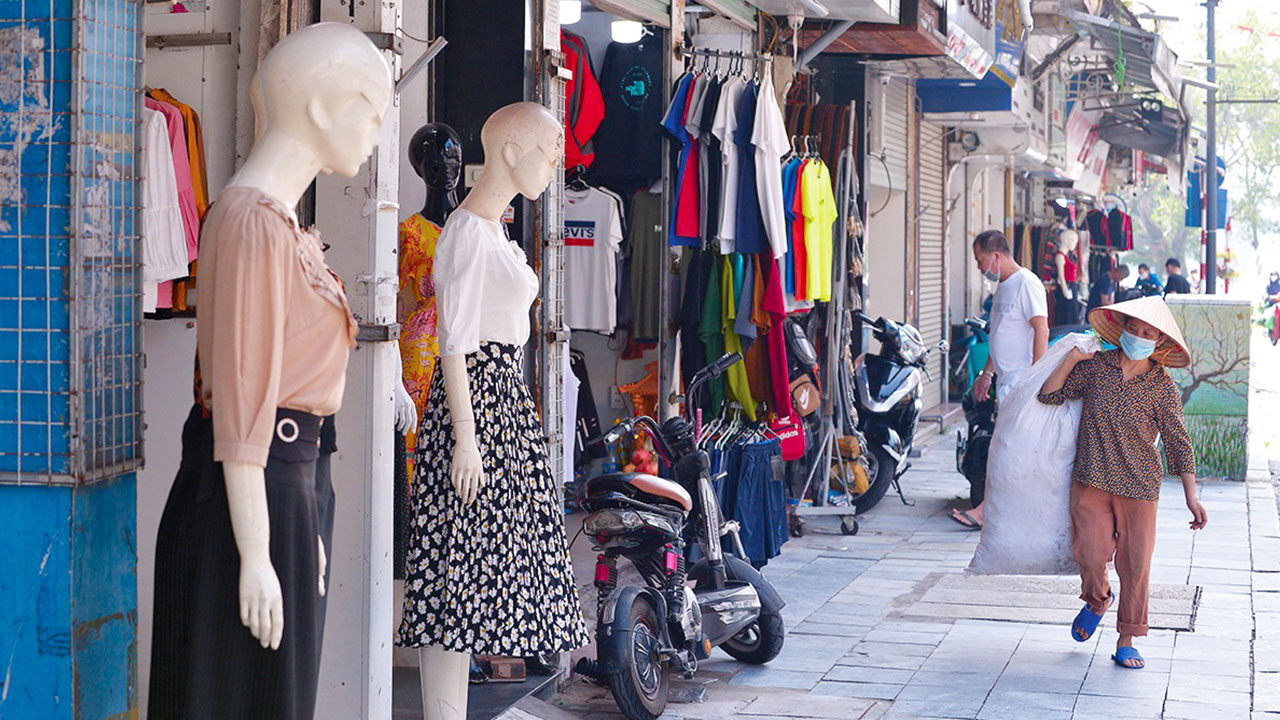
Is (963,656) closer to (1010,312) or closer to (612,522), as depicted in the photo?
(612,522)

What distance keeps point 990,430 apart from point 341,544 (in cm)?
729

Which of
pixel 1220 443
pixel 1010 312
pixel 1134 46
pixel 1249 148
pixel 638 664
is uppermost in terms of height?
pixel 1249 148

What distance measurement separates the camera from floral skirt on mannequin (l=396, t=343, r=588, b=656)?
4.58 meters

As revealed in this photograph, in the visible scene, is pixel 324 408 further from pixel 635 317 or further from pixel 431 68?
pixel 635 317

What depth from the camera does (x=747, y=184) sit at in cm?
802

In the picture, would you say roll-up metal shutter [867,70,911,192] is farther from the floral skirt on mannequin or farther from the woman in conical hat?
the floral skirt on mannequin

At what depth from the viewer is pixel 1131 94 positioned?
2319cm

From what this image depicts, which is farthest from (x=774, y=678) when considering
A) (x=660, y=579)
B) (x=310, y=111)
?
(x=310, y=111)

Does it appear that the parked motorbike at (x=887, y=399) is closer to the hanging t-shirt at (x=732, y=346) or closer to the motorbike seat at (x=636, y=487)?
the hanging t-shirt at (x=732, y=346)

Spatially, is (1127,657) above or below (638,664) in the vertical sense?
below

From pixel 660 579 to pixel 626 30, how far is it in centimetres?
318

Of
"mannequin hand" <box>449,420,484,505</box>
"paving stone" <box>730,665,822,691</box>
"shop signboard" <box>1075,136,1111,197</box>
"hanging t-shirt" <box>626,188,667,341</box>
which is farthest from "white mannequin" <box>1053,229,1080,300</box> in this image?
"mannequin hand" <box>449,420,484,505</box>

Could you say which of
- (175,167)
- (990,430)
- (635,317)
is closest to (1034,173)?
(990,430)

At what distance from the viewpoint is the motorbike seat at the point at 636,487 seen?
5707 millimetres
